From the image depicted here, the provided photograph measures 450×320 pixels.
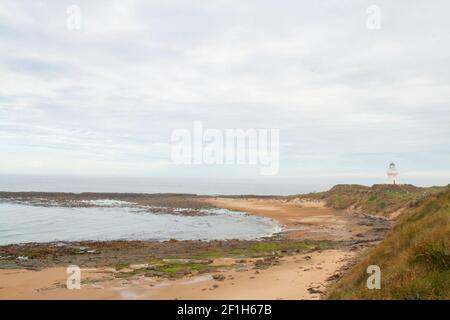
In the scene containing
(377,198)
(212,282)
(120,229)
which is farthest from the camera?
(377,198)

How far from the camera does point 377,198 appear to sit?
47.7 metres

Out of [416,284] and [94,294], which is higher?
[416,284]

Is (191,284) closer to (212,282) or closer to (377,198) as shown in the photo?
(212,282)

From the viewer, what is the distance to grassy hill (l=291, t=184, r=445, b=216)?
134 ft

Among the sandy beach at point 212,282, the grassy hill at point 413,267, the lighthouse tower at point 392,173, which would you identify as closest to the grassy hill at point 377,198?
the lighthouse tower at point 392,173

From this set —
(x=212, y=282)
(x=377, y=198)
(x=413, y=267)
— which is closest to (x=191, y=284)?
(x=212, y=282)

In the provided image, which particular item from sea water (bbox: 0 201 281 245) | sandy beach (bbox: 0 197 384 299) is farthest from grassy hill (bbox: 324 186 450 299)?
sea water (bbox: 0 201 281 245)

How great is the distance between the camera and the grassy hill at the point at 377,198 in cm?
4091

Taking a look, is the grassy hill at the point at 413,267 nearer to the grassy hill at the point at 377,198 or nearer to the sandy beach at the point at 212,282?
the sandy beach at the point at 212,282
